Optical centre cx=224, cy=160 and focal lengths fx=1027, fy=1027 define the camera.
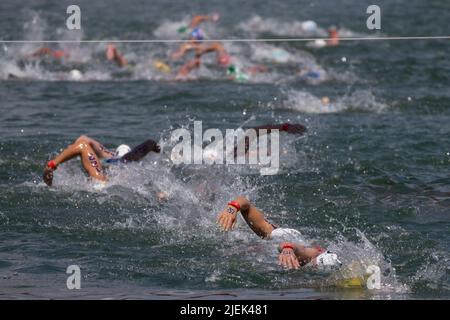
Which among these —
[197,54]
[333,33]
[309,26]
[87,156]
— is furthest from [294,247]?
[309,26]

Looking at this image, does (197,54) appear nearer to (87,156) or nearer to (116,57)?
(116,57)

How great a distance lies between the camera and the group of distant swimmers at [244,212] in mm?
9148

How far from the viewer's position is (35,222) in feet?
36.8

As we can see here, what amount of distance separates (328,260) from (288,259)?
0.60 m

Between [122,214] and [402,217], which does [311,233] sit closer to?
[402,217]

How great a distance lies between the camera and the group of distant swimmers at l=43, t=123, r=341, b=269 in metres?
9.15

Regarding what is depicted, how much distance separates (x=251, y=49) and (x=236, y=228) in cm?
1283

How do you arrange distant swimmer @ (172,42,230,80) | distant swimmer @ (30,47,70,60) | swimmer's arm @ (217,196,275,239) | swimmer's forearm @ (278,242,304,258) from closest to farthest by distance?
swimmer's forearm @ (278,242,304,258), swimmer's arm @ (217,196,275,239), distant swimmer @ (172,42,230,80), distant swimmer @ (30,47,70,60)

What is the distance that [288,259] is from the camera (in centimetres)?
897

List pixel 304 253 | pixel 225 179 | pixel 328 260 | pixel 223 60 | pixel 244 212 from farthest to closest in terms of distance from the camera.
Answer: pixel 223 60, pixel 225 179, pixel 244 212, pixel 304 253, pixel 328 260

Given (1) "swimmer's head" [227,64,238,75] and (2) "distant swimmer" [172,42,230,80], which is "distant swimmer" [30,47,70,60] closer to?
(2) "distant swimmer" [172,42,230,80]

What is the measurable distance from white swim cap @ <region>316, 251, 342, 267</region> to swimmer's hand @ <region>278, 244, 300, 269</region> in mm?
389

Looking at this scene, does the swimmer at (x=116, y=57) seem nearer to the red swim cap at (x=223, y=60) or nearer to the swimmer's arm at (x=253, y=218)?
the red swim cap at (x=223, y=60)

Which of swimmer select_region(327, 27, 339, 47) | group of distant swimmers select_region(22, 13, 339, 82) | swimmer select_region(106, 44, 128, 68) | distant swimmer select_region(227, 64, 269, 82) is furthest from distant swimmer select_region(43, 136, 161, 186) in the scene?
swimmer select_region(327, 27, 339, 47)
